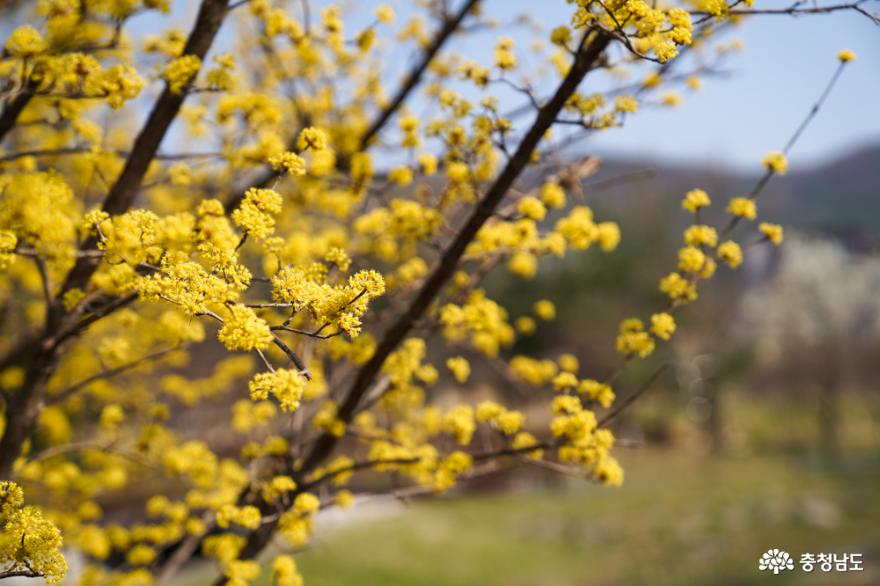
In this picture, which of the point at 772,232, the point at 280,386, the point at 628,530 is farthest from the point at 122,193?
the point at 628,530

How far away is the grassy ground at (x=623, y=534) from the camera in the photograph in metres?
11.6

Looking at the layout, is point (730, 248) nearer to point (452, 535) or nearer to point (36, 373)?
point (36, 373)

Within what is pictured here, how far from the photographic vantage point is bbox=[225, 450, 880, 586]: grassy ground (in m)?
11.6

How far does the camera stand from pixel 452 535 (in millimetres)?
14070

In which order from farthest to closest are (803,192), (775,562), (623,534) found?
1. (803,192)
2. (623,534)
3. (775,562)

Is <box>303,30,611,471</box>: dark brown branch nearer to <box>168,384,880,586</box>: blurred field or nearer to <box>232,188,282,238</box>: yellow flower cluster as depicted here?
<box>232,188,282,238</box>: yellow flower cluster

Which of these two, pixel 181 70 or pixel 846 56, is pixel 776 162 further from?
pixel 181 70

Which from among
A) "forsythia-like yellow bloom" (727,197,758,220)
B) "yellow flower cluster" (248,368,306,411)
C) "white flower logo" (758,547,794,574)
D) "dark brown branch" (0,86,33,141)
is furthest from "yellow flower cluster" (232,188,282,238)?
"white flower logo" (758,547,794,574)

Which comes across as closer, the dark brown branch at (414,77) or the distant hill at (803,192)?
the dark brown branch at (414,77)

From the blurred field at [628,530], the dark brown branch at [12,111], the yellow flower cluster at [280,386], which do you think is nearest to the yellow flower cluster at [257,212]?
the yellow flower cluster at [280,386]

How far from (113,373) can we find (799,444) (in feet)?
98.9

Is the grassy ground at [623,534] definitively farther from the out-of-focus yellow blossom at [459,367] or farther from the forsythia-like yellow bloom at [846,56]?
the forsythia-like yellow bloom at [846,56]

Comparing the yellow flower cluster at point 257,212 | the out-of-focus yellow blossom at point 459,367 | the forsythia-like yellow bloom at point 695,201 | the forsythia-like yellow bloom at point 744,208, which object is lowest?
the yellow flower cluster at point 257,212

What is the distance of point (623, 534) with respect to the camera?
15195 mm
